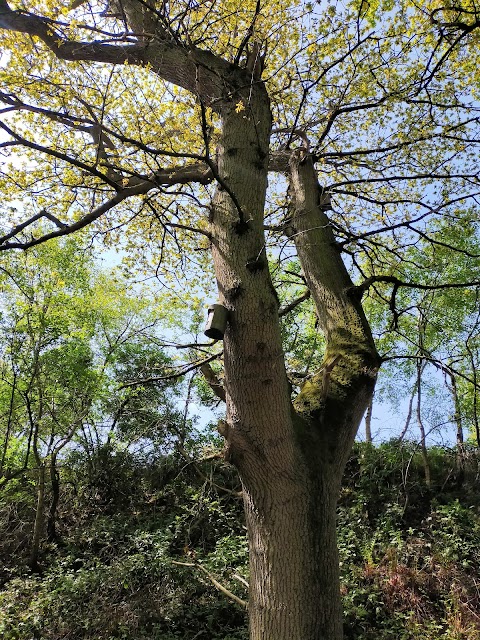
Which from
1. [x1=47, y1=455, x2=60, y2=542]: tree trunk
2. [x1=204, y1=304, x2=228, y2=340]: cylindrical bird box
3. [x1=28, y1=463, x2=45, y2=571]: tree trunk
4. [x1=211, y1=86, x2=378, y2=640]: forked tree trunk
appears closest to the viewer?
[x1=211, y1=86, x2=378, y2=640]: forked tree trunk

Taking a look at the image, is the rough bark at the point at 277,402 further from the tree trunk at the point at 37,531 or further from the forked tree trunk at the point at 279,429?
the tree trunk at the point at 37,531

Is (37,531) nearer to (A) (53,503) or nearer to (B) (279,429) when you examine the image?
(A) (53,503)

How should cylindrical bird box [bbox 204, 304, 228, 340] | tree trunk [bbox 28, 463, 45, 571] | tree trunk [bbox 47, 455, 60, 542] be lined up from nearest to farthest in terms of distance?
cylindrical bird box [bbox 204, 304, 228, 340]
tree trunk [bbox 28, 463, 45, 571]
tree trunk [bbox 47, 455, 60, 542]

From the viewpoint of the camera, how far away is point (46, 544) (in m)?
6.36

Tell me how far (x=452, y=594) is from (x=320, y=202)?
182 inches

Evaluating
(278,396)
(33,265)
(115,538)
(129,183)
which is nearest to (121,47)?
(129,183)

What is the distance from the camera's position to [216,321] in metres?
2.37

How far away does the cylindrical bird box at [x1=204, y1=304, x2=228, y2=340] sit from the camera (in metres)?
2.36

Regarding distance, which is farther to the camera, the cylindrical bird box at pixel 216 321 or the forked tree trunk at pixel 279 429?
the cylindrical bird box at pixel 216 321

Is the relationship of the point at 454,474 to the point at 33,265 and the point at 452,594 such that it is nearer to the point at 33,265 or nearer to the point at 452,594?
the point at 452,594

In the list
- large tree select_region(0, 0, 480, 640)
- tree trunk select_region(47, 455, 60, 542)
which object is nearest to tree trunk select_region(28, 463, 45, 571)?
tree trunk select_region(47, 455, 60, 542)

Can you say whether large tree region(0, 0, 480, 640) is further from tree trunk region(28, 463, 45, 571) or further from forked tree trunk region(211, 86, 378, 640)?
tree trunk region(28, 463, 45, 571)

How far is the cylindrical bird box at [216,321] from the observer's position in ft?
7.73

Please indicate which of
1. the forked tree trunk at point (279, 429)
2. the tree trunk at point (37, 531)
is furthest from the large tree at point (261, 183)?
the tree trunk at point (37, 531)
